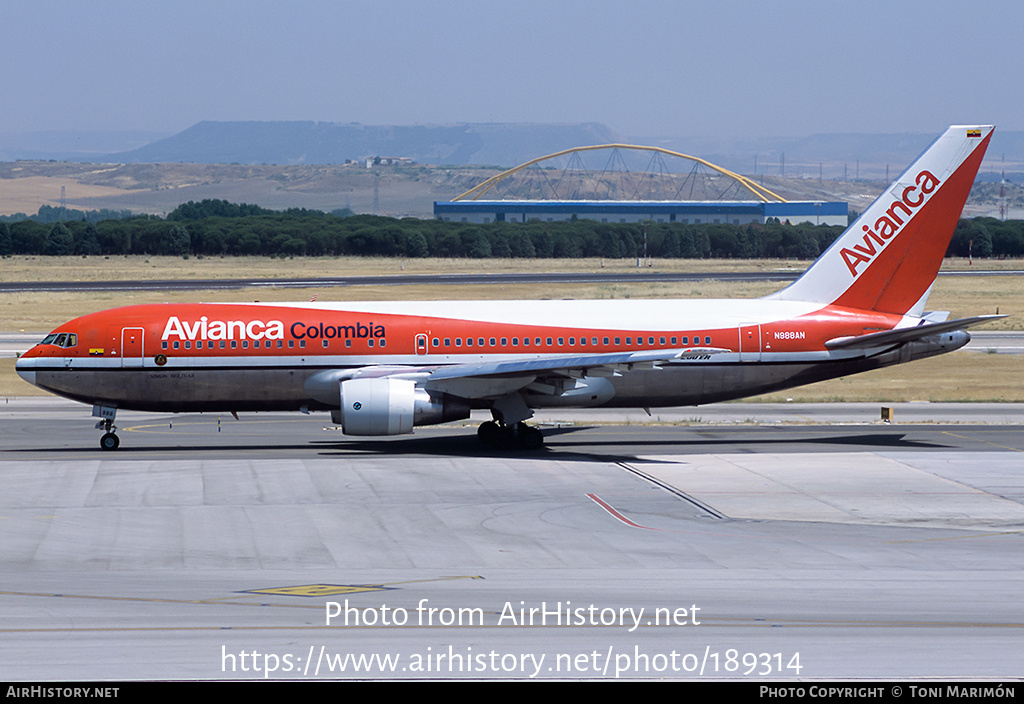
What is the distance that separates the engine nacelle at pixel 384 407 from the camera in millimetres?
33531

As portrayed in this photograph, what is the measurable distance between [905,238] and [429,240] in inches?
4790

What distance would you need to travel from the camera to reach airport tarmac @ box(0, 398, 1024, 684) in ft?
52.3

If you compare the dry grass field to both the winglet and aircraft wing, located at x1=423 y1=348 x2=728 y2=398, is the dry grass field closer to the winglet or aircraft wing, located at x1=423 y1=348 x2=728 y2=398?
the winglet

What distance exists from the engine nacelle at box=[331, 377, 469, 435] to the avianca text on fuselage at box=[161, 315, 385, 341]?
2.37 m

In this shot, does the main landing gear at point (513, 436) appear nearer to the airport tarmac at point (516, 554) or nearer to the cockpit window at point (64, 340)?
the airport tarmac at point (516, 554)

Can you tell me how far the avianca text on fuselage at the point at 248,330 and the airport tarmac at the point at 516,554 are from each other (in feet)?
12.3

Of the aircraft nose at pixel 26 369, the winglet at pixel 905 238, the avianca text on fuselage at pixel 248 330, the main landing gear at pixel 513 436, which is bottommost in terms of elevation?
the main landing gear at pixel 513 436

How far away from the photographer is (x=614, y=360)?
3309cm

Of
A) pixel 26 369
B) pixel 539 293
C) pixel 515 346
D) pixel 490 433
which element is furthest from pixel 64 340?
pixel 539 293

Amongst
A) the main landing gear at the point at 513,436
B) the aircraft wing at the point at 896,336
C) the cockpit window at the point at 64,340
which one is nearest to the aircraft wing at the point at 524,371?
the main landing gear at the point at 513,436

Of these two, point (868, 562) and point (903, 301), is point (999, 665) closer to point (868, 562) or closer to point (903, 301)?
point (868, 562)

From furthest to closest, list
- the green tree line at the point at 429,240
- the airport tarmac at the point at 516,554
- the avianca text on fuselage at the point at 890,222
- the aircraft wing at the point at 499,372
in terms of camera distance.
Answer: the green tree line at the point at 429,240 → the avianca text on fuselage at the point at 890,222 → the aircraft wing at the point at 499,372 → the airport tarmac at the point at 516,554

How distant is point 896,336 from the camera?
119 ft
